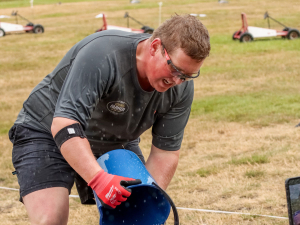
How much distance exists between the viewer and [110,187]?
7.20 ft

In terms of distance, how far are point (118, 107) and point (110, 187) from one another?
0.68 meters

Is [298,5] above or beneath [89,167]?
beneath

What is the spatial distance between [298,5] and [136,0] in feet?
48.8

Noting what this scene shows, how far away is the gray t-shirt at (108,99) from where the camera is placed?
2.39 m

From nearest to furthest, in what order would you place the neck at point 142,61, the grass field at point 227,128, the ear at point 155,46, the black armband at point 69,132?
the black armband at point 69,132
the ear at point 155,46
the neck at point 142,61
the grass field at point 227,128

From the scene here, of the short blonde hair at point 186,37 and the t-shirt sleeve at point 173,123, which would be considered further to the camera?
the t-shirt sleeve at point 173,123

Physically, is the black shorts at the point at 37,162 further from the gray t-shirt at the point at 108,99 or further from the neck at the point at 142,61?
the neck at the point at 142,61

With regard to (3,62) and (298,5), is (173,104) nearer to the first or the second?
(3,62)

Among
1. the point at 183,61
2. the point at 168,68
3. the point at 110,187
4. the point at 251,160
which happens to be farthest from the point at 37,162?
the point at 251,160

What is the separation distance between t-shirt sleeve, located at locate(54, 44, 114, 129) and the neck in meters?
0.22

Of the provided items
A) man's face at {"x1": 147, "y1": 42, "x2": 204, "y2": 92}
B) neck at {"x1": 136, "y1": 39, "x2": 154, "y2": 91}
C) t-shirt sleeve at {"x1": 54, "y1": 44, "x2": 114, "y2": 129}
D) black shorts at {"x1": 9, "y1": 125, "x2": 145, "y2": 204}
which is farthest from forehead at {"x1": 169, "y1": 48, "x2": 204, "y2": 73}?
black shorts at {"x1": 9, "y1": 125, "x2": 145, "y2": 204}

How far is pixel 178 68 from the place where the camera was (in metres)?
2.40

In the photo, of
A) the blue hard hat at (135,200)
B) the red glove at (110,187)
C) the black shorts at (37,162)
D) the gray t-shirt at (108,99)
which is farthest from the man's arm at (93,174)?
the black shorts at (37,162)

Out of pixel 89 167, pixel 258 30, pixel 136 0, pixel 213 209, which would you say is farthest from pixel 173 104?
pixel 136 0
